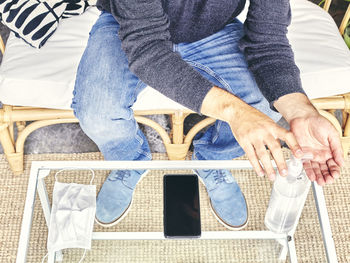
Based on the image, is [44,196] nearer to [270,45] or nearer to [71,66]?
[71,66]

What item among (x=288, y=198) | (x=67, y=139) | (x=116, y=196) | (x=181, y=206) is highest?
(x=288, y=198)

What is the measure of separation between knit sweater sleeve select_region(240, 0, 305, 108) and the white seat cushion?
259 mm

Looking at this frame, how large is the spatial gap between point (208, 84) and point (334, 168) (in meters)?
0.32

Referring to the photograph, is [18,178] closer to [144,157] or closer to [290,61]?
[144,157]

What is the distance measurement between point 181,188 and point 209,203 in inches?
4.2

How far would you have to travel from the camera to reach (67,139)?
65.0 inches

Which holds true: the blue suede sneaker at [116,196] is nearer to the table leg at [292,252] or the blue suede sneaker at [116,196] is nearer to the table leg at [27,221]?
the table leg at [27,221]

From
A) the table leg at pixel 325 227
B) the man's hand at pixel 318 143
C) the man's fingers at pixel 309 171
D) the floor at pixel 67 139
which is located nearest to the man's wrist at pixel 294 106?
the man's hand at pixel 318 143

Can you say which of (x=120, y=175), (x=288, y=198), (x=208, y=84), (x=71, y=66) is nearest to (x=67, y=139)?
(x=71, y=66)

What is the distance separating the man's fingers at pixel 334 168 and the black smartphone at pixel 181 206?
353mm

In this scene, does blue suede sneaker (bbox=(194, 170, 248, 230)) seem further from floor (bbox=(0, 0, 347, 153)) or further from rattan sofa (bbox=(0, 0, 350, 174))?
floor (bbox=(0, 0, 347, 153))

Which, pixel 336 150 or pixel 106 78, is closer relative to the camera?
pixel 336 150

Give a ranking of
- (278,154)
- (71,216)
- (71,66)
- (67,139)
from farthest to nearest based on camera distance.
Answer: (67,139)
(71,66)
(71,216)
(278,154)

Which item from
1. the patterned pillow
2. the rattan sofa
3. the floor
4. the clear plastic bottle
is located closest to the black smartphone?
the clear plastic bottle
